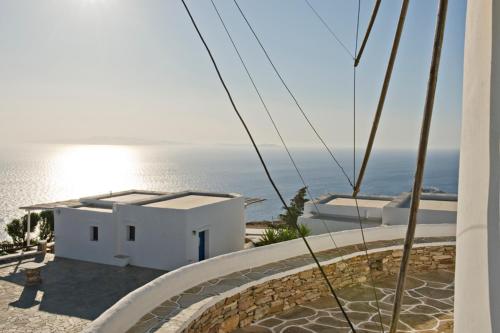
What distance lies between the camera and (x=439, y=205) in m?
14.2

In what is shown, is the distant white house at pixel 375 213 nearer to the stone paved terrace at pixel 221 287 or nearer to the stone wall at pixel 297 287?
the stone wall at pixel 297 287

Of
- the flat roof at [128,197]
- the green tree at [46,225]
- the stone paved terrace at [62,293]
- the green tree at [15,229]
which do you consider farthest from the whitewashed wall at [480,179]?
the green tree at [46,225]

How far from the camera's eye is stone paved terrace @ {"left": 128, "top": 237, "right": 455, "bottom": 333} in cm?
480

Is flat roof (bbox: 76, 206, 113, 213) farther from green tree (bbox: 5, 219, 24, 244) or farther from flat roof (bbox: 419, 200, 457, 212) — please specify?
flat roof (bbox: 419, 200, 457, 212)

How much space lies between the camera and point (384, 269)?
314 inches

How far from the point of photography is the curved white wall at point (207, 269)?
453 cm

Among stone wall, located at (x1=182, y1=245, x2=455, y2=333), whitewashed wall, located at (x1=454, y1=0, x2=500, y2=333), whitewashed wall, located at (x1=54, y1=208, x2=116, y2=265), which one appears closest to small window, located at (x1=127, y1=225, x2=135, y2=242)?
whitewashed wall, located at (x1=54, y1=208, x2=116, y2=265)

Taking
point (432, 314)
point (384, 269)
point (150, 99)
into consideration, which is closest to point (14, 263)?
point (384, 269)

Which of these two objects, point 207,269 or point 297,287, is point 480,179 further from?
point 297,287

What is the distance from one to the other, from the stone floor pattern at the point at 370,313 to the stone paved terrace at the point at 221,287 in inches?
4.0

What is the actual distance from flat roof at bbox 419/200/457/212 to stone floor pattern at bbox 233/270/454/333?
6.19 m

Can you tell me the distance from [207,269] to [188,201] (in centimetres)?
1006

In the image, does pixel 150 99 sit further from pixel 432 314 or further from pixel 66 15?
pixel 432 314

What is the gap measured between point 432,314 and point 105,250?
11.5 meters
